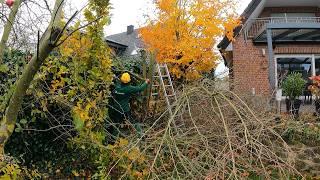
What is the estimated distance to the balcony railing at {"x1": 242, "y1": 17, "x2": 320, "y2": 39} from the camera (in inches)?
776

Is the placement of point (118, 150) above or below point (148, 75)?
below

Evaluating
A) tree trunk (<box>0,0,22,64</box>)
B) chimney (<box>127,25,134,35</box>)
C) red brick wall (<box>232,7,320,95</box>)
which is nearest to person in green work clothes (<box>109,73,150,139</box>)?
tree trunk (<box>0,0,22,64</box>)

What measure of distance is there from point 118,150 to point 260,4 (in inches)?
572

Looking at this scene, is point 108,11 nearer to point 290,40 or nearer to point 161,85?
point 161,85

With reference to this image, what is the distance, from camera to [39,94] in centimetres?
715

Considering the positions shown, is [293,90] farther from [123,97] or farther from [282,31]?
[123,97]

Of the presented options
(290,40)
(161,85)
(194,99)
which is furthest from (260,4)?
(194,99)

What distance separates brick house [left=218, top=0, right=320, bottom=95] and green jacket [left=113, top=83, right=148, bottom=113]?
37.6 feet

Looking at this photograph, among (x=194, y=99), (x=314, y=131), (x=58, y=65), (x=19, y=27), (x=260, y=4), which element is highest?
(x=260, y=4)

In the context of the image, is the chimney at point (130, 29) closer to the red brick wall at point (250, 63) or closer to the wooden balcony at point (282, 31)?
the wooden balcony at point (282, 31)

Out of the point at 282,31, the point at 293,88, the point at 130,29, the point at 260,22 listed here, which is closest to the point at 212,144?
the point at 293,88

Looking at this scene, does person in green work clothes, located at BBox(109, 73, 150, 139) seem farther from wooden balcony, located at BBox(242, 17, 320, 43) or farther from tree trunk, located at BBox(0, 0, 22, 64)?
wooden balcony, located at BBox(242, 17, 320, 43)

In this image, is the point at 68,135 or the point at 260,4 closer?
the point at 68,135

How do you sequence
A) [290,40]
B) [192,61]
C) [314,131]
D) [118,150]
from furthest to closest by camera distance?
[290,40]
[192,61]
[314,131]
[118,150]
